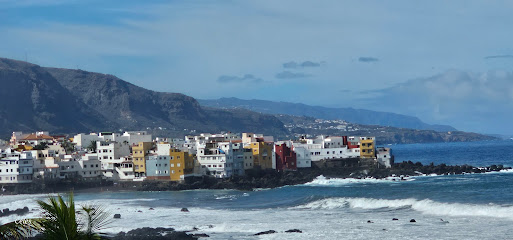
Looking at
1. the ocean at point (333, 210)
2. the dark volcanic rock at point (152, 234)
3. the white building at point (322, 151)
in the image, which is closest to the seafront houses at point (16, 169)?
the ocean at point (333, 210)

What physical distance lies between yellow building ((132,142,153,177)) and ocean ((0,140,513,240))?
6.94 meters

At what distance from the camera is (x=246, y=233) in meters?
37.6

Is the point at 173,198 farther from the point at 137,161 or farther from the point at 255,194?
the point at 137,161

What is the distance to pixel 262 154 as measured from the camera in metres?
81.1

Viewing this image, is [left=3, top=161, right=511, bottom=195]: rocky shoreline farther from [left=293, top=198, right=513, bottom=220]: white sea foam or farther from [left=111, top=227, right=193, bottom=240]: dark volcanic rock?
[left=111, top=227, right=193, bottom=240]: dark volcanic rock

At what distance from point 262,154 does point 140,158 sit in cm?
1354

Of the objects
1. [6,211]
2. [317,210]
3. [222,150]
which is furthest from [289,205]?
[222,150]

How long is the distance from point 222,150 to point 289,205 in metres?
26.3

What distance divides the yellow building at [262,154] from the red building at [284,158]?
0.81 meters

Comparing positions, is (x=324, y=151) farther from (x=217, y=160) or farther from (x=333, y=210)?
(x=333, y=210)

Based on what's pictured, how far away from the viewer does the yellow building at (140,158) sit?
77.0m

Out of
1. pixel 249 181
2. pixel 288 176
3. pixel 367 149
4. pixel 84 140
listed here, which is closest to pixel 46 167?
pixel 84 140

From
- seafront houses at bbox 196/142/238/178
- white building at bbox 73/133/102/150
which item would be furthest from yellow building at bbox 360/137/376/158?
white building at bbox 73/133/102/150

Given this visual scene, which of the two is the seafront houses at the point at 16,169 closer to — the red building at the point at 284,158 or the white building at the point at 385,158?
the red building at the point at 284,158
